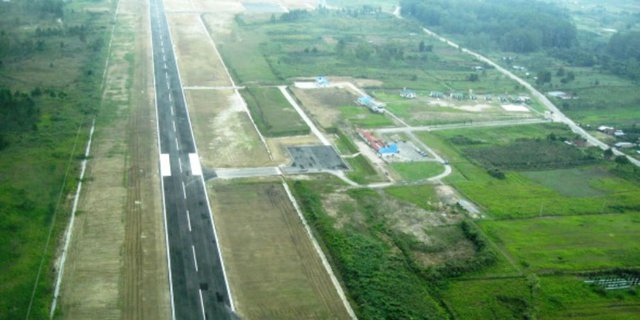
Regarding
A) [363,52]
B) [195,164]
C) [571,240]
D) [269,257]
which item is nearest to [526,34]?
[363,52]

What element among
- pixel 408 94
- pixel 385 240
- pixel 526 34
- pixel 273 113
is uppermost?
pixel 526 34

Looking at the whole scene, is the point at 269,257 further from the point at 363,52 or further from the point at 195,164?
the point at 363,52

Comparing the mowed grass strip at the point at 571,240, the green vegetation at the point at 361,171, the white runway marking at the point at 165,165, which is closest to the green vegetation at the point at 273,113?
the green vegetation at the point at 361,171

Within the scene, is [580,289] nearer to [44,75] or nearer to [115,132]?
[115,132]

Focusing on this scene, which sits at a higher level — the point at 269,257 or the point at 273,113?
the point at 273,113

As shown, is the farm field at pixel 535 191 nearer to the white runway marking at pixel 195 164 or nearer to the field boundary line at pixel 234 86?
the field boundary line at pixel 234 86

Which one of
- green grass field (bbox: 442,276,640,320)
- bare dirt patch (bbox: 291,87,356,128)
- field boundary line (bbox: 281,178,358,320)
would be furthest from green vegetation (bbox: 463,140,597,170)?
field boundary line (bbox: 281,178,358,320)

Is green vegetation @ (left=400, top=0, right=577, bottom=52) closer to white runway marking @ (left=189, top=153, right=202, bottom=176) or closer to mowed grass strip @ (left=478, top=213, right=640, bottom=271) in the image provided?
mowed grass strip @ (left=478, top=213, right=640, bottom=271)
